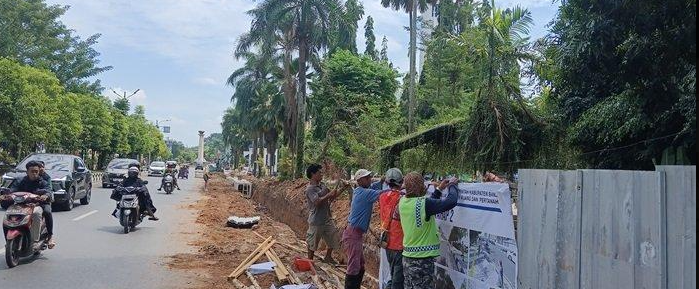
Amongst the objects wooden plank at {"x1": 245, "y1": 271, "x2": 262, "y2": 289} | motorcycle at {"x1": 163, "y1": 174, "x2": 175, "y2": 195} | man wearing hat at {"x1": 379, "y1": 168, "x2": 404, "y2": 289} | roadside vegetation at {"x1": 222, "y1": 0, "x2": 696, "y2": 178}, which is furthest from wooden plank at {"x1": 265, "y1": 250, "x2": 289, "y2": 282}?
motorcycle at {"x1": 163, "y1": 174, "x2": 175, "y2": 195}

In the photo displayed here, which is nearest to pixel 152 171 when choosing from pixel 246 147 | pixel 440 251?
pixel 246 147

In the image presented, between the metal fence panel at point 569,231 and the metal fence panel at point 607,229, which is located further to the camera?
the metal fence panel at point 569,231

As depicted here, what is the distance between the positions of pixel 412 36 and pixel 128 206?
20794mm

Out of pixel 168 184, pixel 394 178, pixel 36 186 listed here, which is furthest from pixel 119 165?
pixel 394 178

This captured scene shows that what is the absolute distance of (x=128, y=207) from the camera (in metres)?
12.5

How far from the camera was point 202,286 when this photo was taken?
25.5 feet

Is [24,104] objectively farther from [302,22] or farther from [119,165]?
[302,22]

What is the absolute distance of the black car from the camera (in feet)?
53.7

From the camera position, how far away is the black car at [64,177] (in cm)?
1638

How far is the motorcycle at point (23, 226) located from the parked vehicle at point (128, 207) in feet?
10.9

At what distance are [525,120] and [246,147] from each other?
8820 cm

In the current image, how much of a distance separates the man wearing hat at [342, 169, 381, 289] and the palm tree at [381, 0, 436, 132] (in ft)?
53.9

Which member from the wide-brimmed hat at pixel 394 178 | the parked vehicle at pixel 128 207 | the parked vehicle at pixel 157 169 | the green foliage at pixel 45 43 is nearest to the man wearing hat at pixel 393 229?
the wide-brimmed hat at pixel 394 178

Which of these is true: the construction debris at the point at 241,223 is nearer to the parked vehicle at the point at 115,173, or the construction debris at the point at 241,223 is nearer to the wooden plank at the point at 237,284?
the wooden plank at the point at 237,284
